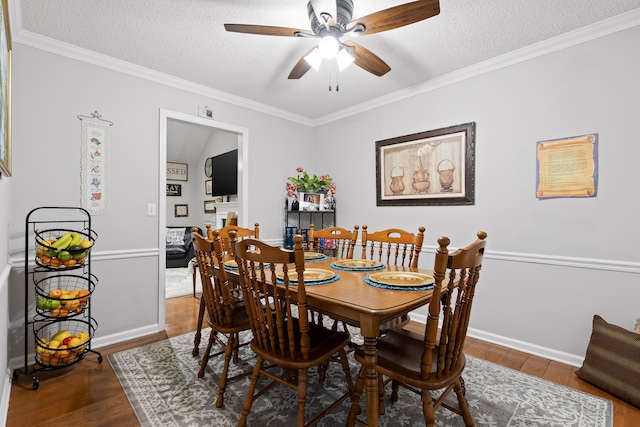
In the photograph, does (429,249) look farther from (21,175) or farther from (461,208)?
(21,175)

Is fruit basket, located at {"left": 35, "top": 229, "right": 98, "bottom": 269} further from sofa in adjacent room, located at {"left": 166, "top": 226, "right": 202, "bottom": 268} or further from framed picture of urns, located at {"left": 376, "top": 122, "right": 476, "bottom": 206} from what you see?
sofa in adjacent room, located at {"left": 166, "top": 226, "right": 202, "bottom": 268}

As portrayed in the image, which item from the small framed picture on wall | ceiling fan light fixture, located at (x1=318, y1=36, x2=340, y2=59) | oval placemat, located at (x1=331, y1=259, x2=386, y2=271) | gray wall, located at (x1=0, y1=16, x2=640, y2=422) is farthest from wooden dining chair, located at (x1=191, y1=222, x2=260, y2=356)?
the small framed picture on wall

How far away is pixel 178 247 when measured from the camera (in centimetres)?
596

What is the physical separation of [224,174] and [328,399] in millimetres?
4776

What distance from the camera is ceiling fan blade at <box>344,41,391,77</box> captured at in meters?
1.99

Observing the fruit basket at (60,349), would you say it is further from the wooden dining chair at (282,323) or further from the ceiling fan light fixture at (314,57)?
the ceiling fan light fixture at (314,57)

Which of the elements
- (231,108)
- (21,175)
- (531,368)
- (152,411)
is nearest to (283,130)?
(231,108)

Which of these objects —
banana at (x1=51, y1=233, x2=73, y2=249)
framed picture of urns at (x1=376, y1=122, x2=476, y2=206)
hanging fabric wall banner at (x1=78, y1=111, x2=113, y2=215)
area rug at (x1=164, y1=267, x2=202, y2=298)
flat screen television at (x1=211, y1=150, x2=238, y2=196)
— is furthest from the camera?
flat screen television at (x1=211, y1=150, x2=238, y2=196)

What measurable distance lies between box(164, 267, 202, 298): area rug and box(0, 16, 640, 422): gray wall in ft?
4.62

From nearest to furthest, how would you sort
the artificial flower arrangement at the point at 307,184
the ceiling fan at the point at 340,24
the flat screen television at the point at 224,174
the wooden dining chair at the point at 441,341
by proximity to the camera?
the wooden dining chair at the point at 441,341
the ceiling fan at the point at 340,24
the artificial flower arrangement at the point at 307,184
the flat screen television at the point at 224,174

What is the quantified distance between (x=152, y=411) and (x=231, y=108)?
283 centimetres

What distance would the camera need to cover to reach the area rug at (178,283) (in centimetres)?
423

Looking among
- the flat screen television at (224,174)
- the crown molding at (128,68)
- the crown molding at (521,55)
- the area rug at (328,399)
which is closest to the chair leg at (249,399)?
the area rug at (328,399)

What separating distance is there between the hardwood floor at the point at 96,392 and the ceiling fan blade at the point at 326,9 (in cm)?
240
